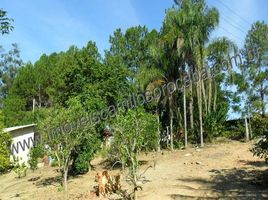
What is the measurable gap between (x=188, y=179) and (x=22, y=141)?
18.1 meters

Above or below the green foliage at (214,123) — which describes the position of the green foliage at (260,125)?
below

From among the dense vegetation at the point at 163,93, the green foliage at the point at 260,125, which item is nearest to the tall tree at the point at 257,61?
the dense vegetation at the point at 163,93

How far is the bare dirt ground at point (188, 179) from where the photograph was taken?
1286 cm

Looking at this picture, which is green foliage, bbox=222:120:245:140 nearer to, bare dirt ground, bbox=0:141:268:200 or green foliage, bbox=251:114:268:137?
bare dirt ground, bbox=0:141:268:200

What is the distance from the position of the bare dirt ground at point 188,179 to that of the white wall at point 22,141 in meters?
6.24

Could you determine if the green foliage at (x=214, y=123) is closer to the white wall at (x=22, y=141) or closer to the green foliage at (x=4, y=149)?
the green foliage at (x=4, y=149)

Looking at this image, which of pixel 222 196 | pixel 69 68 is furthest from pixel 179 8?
pixel 222 196

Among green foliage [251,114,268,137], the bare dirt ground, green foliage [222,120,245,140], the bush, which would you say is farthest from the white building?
green foliage [251,114,268,137]

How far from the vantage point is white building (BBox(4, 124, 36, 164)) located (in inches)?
1157

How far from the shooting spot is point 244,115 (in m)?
26.7

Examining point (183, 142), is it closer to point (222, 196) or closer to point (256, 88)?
point (256, 88)

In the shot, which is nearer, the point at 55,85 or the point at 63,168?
the point at 63,168

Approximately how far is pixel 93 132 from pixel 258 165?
24.5 ft

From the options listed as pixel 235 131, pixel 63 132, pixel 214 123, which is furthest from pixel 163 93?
pixel 63 132
